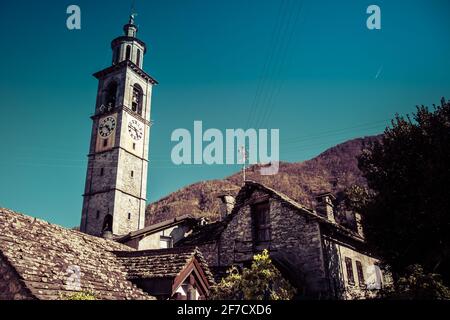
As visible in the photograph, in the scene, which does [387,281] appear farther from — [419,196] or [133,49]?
[133,49]

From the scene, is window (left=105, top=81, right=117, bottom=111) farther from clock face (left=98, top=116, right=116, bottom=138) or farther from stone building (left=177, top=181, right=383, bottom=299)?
stone building (left=177, top=181, right=383, bottom=299)

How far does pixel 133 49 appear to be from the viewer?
41688 mm

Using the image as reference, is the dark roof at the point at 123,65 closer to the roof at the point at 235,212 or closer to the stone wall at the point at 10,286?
the roof at the point at 235,212

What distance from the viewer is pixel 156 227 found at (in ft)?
78.4

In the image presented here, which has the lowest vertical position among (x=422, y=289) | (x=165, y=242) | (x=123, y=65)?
(x=422, y=289)

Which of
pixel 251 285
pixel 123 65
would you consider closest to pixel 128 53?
pixel 123 65

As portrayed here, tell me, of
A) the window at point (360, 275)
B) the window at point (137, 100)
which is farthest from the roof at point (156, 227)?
the window at point (137, 100)

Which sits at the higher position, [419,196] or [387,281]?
[419,196]

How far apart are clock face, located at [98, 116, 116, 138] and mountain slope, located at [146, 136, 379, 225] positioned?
3488 cm

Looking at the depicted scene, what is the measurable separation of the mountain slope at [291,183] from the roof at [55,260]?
191ft

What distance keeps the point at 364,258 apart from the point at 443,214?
28.5 ft

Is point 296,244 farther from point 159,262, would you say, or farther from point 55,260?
point 55,260

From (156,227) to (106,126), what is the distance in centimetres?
1944
